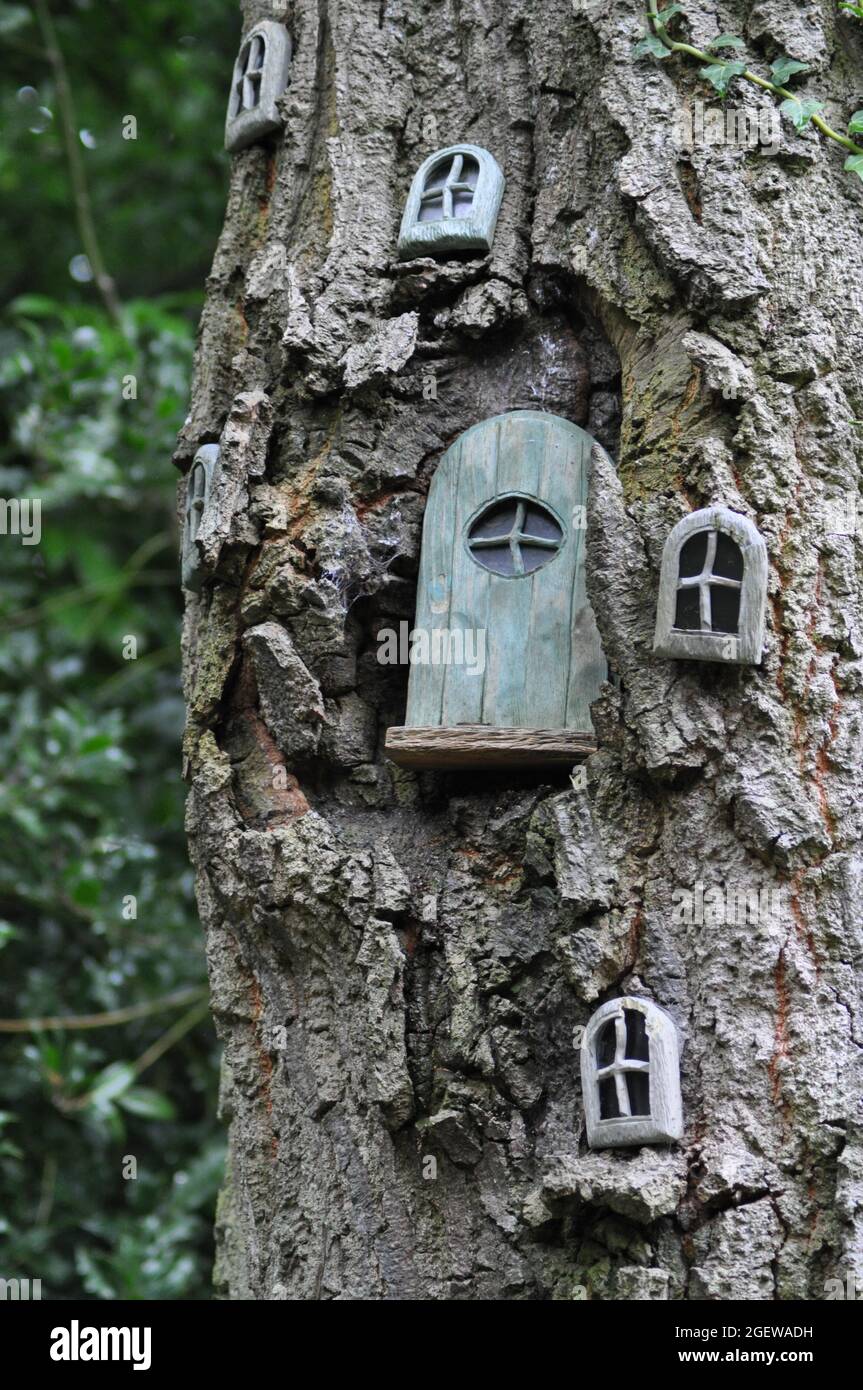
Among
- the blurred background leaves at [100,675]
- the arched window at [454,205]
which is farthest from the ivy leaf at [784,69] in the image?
the blurred background leaves at [100,675]

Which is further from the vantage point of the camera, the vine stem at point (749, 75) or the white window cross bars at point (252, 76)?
the white window cross bars at point (252, 76)

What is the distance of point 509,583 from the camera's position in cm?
308

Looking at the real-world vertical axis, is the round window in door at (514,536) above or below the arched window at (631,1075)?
above

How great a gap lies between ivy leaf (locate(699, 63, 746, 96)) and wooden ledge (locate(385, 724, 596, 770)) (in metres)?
1.29

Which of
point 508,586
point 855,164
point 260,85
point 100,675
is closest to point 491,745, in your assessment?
point 508,586

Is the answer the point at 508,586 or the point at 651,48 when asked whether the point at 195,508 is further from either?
the point at 651,48

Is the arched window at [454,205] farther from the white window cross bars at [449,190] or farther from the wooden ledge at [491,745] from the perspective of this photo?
the wooden ledge at [491,745]

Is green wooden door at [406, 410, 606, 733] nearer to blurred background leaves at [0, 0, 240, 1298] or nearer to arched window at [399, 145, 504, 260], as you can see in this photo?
arched window at [399, 145, 504, 260]

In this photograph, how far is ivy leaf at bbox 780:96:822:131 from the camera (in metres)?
3.05

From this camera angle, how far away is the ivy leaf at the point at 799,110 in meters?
3.05

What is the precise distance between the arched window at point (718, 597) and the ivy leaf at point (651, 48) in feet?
3.36

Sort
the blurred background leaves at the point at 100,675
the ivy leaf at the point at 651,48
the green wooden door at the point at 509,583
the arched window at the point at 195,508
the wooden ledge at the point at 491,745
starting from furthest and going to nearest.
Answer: the blurred background leaves at the point at 100,675, the arched window at the point at 195,508, the ivy leaf at the point at 651,48, the green wooden door at the point at 509,583, the wooden ledge at the point at 491,745

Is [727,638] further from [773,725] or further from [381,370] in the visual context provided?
[381,370]
